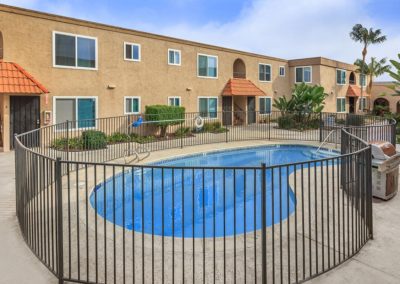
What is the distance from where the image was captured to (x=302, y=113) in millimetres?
24672

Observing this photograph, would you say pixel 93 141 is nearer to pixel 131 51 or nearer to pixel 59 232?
pixel 131 51

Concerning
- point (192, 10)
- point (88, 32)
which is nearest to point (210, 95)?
point (192, 10)

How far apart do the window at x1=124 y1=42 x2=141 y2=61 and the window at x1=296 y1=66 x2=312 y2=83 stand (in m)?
18.3

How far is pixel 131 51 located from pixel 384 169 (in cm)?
1553

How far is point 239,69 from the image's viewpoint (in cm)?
2856

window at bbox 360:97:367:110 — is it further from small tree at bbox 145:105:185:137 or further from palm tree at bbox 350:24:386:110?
small tree at bbox 145:105:185:137

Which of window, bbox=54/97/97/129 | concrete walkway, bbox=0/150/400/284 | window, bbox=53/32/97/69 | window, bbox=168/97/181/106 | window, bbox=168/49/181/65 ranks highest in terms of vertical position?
window, bbox=168/49/181/65

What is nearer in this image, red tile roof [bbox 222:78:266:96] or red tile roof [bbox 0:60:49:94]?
red tile roof [bbox 0:60:49:94]

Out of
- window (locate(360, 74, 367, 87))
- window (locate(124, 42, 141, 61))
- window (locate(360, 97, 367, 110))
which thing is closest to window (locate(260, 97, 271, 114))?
window (locate(124, 42, 141, 61))

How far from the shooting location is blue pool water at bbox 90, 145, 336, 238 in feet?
14.4

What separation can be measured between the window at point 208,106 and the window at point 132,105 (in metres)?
5.49

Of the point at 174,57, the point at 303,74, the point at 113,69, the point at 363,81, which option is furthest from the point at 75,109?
the point at 363,81

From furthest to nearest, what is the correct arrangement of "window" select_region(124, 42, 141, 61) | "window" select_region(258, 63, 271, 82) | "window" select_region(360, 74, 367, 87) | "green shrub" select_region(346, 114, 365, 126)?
1. "window" select_region(360, 74, 367, 87)
2. "window" select_region(258, 63, 271, 82)
3. "window" select_region(124, 42, 141, 61)
4. "green shrub" select_region(346, 114, 365, 126)

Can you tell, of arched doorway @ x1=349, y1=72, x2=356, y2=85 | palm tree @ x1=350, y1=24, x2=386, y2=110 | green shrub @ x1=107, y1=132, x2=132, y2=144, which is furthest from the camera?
palm tree @ x1=350, y1=24, x2=386, y2=110
